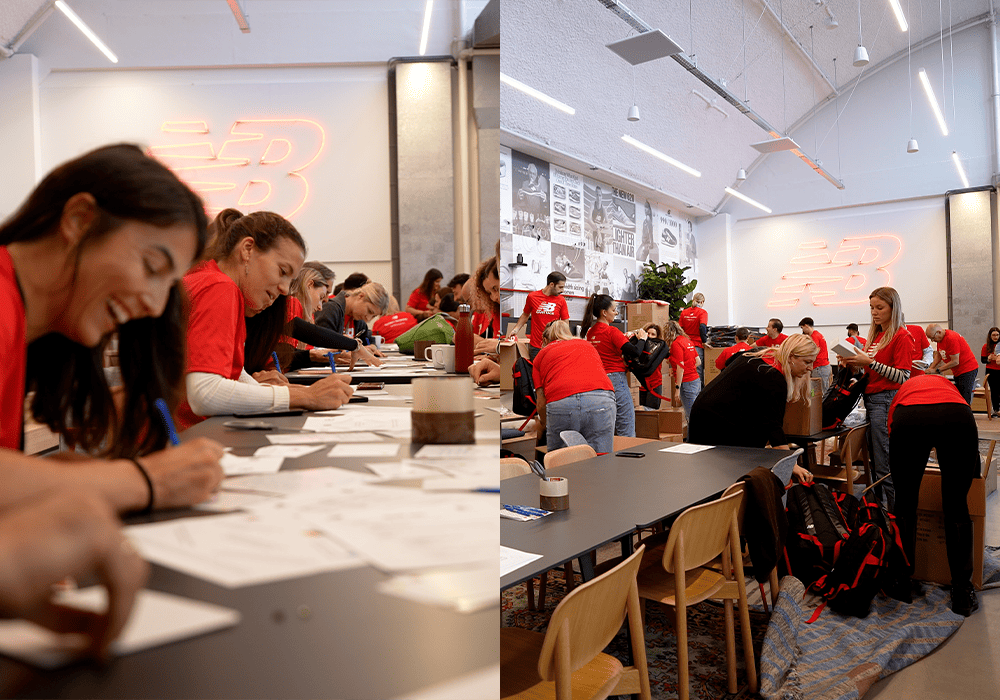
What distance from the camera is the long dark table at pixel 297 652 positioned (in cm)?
26

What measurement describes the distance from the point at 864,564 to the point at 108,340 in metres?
3.20

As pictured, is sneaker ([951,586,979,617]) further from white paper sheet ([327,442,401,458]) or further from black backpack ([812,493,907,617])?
white paper sheet ([327,442,401,458])

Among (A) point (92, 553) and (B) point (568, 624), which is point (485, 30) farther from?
(A) point (92, 553)

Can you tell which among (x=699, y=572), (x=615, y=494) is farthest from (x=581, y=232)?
(x=615, y=494)

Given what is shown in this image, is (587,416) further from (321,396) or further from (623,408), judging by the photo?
(321,396)

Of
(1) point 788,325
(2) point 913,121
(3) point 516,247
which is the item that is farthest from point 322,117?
(2) point 913,121

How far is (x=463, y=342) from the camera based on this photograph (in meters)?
1.88

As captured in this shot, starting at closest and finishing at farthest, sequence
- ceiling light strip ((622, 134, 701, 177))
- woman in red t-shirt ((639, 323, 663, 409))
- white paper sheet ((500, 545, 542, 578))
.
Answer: white paper sheet ((500, 545, 542, 578)) < woman in red t-shirt ((639, 323, 663, 409)) < ceiling light strip ((622, 134, 701, 177))

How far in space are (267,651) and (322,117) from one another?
29.0 ft

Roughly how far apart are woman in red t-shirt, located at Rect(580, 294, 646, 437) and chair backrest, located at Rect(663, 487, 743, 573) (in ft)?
7.90

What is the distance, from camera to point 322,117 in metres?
8.27

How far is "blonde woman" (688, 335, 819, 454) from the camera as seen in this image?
3.48 meters

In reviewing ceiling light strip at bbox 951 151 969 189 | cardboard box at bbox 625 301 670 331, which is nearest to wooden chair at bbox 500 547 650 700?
cardboard box at bbox 625 301 670 331

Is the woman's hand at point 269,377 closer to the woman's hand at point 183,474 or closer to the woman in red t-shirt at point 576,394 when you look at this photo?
the woman's hand at point 183,474
